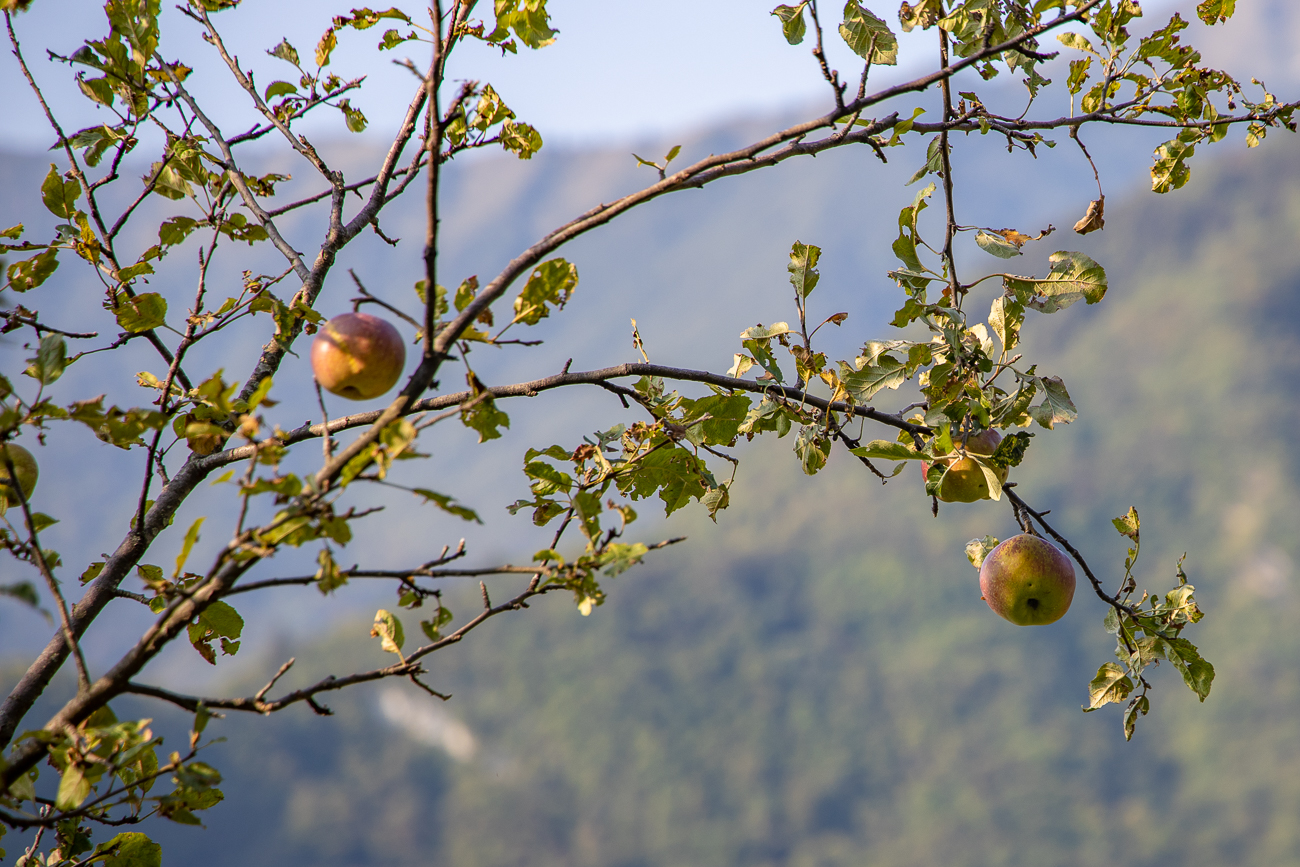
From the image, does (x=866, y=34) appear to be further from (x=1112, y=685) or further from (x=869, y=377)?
(x=1112, y=685)

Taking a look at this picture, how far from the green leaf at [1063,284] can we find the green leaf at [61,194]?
7.94 feet

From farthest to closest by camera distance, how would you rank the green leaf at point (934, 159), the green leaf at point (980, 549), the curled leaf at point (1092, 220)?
the green leaf at point (980, 549) → the curled leaf at point (1092, 220) → the green leaf at point (934, 159)

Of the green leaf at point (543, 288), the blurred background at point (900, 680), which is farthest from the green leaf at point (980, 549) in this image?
the blurred background at point (900, 680)

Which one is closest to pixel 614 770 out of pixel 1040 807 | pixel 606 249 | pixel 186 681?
pixel 1040 807

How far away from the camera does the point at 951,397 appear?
8.66 feet

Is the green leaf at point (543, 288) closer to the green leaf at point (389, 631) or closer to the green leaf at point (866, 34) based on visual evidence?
the green leaf at point (389, 631)

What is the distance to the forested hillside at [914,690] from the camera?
60.8m

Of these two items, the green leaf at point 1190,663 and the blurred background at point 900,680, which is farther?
the blurred background at point 900,680

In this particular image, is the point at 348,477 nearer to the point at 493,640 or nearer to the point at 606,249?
the point at 493,640

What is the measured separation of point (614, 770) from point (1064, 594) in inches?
2647

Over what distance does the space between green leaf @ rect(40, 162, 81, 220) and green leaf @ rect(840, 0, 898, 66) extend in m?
2.02

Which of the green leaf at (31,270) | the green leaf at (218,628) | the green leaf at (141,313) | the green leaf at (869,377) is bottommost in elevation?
the green leaf at (218,628)

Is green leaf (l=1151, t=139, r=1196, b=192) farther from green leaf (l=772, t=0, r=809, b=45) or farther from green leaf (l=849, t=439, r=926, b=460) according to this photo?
green leaf (l=849, t=439, r=926, b=460)

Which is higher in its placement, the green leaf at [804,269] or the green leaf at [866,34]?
the green leaf at [866,34]
